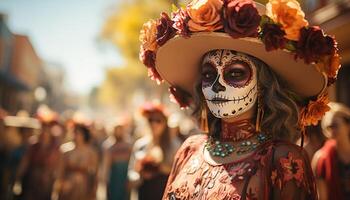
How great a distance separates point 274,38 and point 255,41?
0.45 feet

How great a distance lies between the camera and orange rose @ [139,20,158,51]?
8.45 feet

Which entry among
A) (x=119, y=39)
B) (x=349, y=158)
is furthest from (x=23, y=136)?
(x=119, y=39)

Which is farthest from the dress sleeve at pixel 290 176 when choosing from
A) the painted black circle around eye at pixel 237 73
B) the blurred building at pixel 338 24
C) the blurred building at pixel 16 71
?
the blurred building at pixel 16 71

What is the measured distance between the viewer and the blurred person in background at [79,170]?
6.43m

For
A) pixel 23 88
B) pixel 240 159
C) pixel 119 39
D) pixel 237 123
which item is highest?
pixel 119 39

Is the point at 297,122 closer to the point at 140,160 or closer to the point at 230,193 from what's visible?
the point at 230,193

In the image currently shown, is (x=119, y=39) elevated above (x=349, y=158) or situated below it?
above

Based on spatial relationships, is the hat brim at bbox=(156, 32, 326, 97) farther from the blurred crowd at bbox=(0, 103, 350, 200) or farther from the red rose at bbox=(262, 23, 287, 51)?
the blurred crowd at bbox=(0, 103, 350, 200)

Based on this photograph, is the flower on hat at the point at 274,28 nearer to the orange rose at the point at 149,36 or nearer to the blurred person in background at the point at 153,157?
the orange rose at the point at 149,36

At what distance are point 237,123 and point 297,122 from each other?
0.35 metres

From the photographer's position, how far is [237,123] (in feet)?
8.18

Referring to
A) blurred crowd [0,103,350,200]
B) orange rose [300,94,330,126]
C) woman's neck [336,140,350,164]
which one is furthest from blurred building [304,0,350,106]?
orange rose [300,94,330,126]

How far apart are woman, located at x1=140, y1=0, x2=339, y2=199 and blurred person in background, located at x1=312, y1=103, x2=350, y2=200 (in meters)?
1.71

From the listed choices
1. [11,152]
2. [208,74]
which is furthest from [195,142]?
[11,152]
